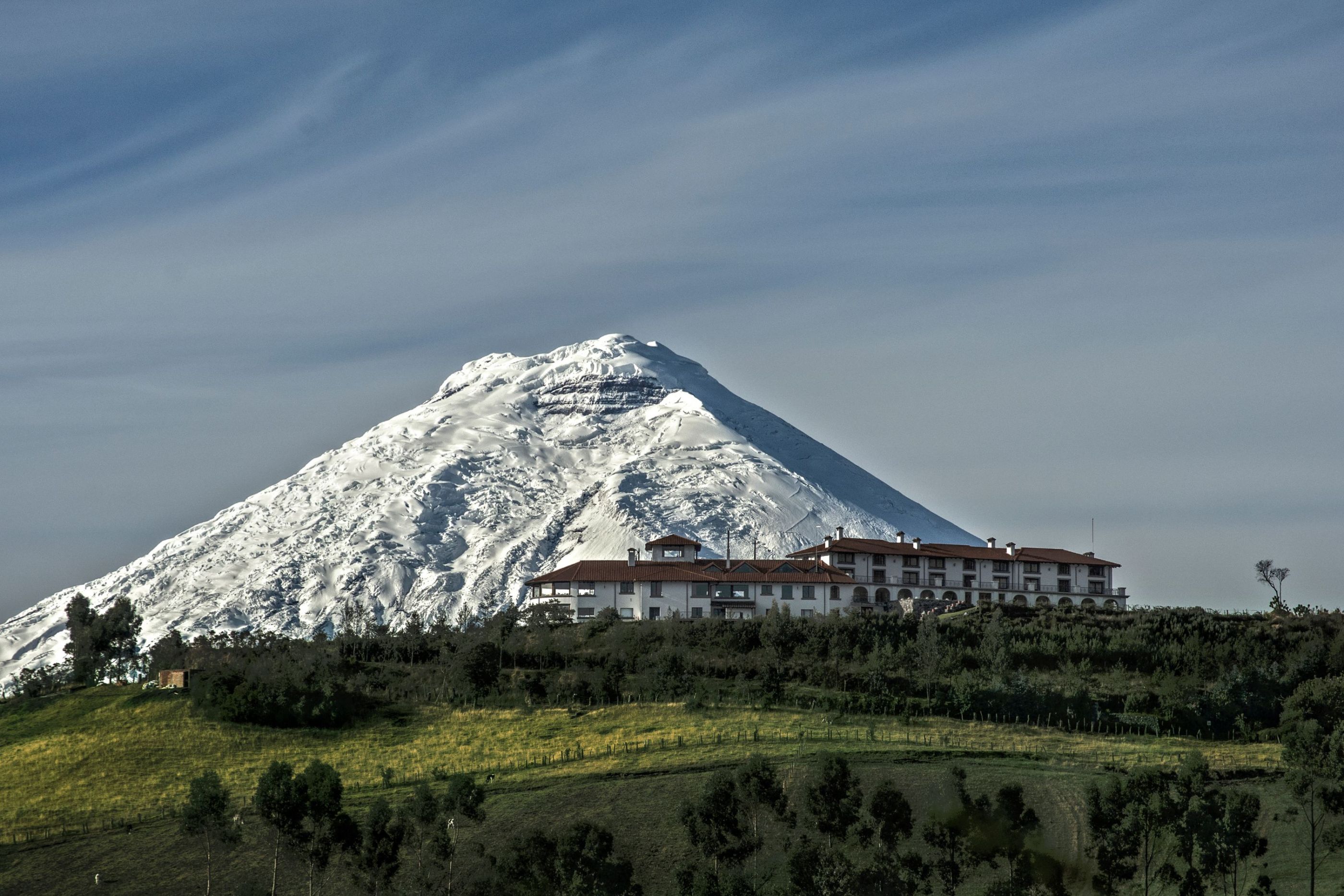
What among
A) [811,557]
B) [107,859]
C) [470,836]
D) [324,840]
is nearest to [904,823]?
[470,836]

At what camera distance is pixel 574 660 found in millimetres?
98250

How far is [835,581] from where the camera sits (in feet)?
379

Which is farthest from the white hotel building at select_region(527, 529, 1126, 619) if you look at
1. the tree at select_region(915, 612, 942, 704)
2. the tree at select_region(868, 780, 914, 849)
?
the tree at select_region(868, 780, 914, 849)

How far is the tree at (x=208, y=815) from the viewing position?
60906 mm

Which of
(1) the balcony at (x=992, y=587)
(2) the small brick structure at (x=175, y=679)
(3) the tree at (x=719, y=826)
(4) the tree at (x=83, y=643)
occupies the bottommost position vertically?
(3) the tree at (x=719, y=826)

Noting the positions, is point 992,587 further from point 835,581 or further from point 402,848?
point 402,848

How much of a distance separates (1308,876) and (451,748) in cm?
4466

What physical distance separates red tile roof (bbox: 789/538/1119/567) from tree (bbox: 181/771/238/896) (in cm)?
6829

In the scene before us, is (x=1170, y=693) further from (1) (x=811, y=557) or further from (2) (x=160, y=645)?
(2) (x=160, y=645)

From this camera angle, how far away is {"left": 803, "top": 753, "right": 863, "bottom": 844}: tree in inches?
2399

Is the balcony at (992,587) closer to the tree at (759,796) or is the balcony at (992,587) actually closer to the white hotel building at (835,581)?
the white hotel building at (835,581)

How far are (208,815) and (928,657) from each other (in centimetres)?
4790

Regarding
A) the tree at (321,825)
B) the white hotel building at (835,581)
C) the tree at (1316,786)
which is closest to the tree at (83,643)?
the white hotel building at (835,581)

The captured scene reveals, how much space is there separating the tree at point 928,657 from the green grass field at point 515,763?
585 centimetres
